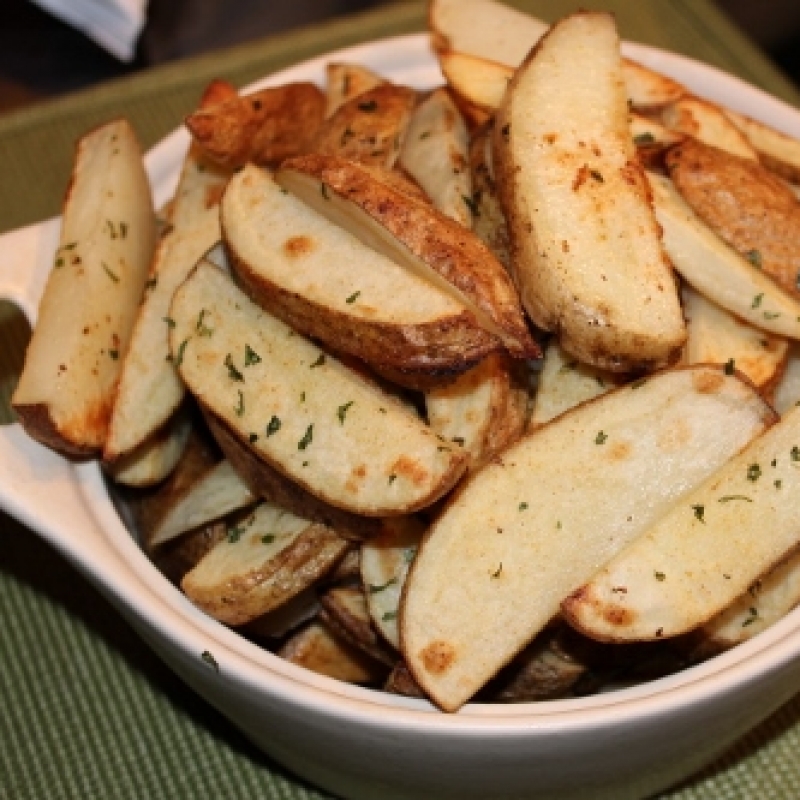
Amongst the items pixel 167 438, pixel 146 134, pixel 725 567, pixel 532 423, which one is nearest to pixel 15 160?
pixel 146 134

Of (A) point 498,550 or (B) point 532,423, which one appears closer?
(A) point 498,550

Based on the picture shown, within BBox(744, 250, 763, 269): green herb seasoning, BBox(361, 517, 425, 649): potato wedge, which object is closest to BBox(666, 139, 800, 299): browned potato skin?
BBox(744, 250, 763, 269): green herb seasoning

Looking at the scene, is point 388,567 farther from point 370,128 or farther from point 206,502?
point 370,128

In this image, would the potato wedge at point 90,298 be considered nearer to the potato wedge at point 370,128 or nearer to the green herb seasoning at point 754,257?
the potato wedge at point 370,128

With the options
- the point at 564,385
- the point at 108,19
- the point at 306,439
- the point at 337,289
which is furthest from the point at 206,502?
the point at 108,19

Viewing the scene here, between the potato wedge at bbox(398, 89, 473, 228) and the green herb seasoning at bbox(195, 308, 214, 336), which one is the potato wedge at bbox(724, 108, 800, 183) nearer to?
the potato wedge at bbox(398, 89, 473, 228)

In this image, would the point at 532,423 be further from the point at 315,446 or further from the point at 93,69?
the point at 93,69
